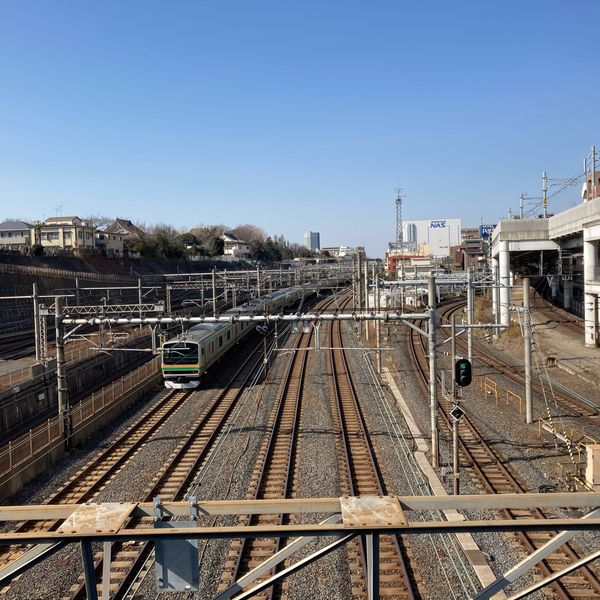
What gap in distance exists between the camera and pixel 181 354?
18875 mm

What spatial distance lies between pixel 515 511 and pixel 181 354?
1277 centimetres

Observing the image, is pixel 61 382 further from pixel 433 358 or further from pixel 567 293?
pixel 567 293

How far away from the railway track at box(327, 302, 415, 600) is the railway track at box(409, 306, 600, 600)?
1845mm

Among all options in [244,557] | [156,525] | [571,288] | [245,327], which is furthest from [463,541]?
[571,288]

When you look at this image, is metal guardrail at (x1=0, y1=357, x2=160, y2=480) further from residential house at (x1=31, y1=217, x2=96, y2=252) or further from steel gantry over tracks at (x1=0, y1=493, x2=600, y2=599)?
residential house at (x1=31, y1=217, x2=96, y2=252)

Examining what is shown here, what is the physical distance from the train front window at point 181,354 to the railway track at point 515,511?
28.3 feet

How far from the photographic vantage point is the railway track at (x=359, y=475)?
6.74m

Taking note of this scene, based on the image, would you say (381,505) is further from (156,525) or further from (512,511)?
(512,511)

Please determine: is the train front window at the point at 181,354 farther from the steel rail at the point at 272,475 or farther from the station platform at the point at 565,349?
the station platform at the point at 565,349

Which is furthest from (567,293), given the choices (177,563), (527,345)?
(177,563)

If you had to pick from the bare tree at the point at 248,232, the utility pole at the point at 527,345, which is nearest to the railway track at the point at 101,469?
the utility pole at the point at 527,345

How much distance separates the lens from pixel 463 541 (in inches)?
300

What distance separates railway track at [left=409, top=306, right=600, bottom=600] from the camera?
21.5 feet

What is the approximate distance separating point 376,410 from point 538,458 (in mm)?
5268
